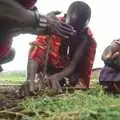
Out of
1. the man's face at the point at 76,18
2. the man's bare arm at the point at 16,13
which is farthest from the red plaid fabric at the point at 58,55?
the man's bare arm at the point at 16,13

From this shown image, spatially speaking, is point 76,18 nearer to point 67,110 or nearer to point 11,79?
point 67,110

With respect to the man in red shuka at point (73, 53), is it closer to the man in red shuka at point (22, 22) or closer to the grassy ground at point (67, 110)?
the man in red shuka at point (22, 22)

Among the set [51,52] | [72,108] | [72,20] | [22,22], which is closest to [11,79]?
[51,52]

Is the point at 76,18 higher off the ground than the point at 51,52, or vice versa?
the point at 76,18

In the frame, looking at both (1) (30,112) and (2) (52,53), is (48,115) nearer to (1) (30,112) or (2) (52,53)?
(1) (30,112)

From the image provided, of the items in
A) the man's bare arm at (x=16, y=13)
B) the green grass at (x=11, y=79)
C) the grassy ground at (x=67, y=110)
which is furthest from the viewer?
the green grass at (x=11, y=79)

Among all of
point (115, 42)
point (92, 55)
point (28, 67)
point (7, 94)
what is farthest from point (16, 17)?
point (92, 55)

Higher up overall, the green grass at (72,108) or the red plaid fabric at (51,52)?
the red plaid fabric at (51,52)

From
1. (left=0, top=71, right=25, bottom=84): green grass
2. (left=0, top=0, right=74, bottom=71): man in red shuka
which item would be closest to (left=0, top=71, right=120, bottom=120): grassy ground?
(left=0, top=0, right=74, bottom=71): man in red shuka

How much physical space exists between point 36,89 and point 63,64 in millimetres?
2106

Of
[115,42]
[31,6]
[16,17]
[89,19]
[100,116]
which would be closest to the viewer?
[100,116]

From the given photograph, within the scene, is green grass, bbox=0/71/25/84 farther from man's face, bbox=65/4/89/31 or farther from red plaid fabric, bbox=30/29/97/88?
man's face, bbox=65/4/89/31

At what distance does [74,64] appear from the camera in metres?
6.29

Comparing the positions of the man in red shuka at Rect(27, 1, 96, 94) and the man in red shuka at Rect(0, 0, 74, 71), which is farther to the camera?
A: the man in red shuka at Rect(27, 1, 96, 94)
